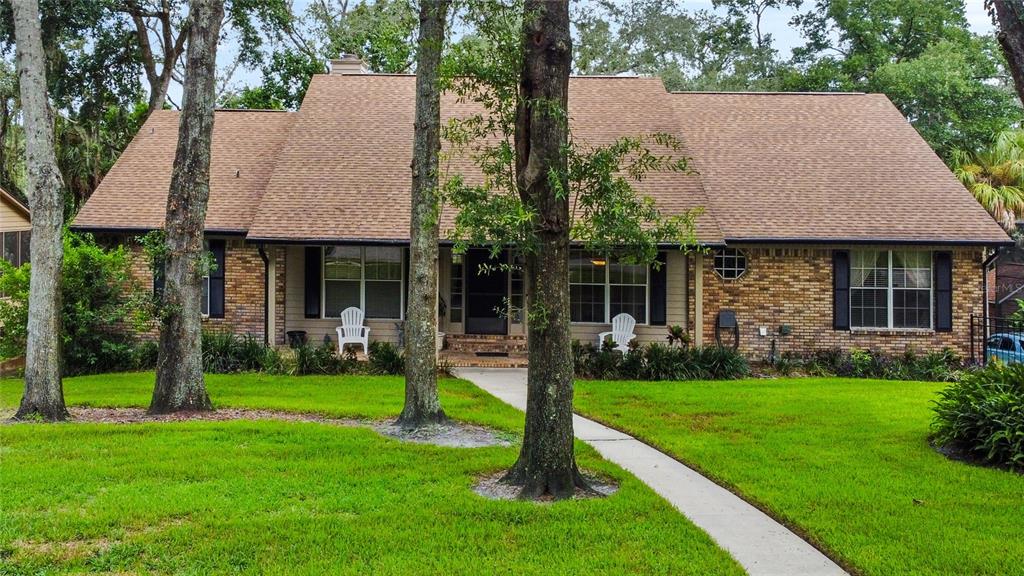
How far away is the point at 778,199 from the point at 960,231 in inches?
136

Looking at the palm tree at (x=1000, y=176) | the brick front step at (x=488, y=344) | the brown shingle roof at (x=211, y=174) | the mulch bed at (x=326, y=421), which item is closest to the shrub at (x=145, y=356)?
the brown shingle roof at (x=211, y=174)

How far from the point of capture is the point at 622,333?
16.4m

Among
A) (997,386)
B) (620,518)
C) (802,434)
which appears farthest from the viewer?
(802,434)

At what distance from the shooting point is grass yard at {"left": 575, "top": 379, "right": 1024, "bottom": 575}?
18.5 feet

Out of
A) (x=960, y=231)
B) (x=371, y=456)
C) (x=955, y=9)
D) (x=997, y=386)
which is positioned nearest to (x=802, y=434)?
(x=997, y=386)

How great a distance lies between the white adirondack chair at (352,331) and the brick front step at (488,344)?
1787mm

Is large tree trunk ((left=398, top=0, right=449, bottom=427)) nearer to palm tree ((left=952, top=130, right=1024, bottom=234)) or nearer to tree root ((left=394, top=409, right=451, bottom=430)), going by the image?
tree root ((left=394, top=409, right=451, bottom=430))

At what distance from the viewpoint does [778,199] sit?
17203 mm

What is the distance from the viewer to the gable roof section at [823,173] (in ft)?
53.3

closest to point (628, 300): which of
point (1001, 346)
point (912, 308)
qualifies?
point (912, 308)

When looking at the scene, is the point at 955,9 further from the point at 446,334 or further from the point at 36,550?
the point at 36,550

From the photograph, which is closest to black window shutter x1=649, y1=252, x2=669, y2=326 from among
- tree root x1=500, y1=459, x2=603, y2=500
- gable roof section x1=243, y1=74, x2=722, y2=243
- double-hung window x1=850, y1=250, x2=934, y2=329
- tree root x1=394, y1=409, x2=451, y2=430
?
gable roof section x1=243, y1=74, x2=722, y2=243

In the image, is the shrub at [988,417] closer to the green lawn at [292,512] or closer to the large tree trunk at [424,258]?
the green lawn at [292,512]

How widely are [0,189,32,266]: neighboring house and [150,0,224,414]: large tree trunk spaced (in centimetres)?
1126
